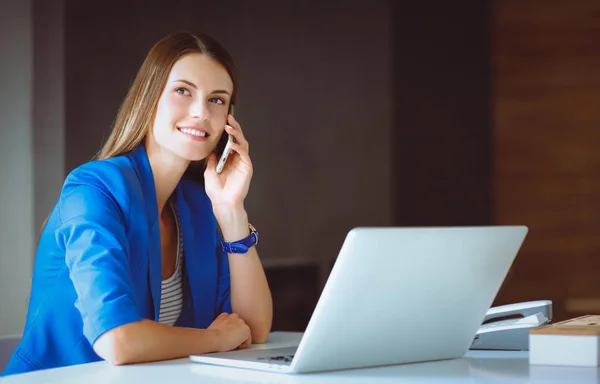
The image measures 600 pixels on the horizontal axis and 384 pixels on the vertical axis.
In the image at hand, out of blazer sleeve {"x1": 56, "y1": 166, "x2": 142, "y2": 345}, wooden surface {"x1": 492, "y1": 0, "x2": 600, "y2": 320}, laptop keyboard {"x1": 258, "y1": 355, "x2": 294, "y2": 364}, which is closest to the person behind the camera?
laptop keyboard {"x1": 258, "y1": 355, "x2": 294, "y2": 364}

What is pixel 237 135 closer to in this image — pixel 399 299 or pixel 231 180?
pixel 231 180

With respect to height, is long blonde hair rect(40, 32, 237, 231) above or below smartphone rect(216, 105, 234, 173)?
above

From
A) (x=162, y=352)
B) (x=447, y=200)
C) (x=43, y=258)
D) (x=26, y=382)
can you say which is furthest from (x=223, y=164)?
(x=447, y=200)

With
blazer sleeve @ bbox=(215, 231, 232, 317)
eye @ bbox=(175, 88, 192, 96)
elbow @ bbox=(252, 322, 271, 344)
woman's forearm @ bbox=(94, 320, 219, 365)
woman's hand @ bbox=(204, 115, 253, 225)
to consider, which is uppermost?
eye @ bbox=(175, 88, 192, 96)

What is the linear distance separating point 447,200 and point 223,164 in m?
2.57

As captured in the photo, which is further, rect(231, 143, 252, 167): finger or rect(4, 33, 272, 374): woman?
rect(231, 143, 252, 167): finger

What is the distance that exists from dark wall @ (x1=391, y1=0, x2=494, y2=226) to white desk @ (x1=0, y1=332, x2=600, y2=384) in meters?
2.98

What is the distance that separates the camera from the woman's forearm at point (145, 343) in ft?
4.09

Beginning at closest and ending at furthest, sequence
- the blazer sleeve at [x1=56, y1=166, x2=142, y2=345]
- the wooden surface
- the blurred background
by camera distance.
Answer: the blazer sleeve at [x1=56, y1=166, x2=142, y2=345] < the blurred background < the wooden surface

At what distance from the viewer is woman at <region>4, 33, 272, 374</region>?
4.95 ft

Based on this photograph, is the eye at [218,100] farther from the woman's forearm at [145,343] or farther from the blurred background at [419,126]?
the blurred background at [419,126]

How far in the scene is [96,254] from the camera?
1.40 meters

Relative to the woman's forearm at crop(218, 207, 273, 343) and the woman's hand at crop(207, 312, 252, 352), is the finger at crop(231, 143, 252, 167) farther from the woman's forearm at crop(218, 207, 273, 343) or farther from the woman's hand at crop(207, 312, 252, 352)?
the woman's hand at crop(207, 312, 252, 352)

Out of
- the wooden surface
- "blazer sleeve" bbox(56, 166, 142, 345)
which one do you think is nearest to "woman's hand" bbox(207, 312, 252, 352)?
"blazer sleeve" bbox(56, 166, 142, 345)
